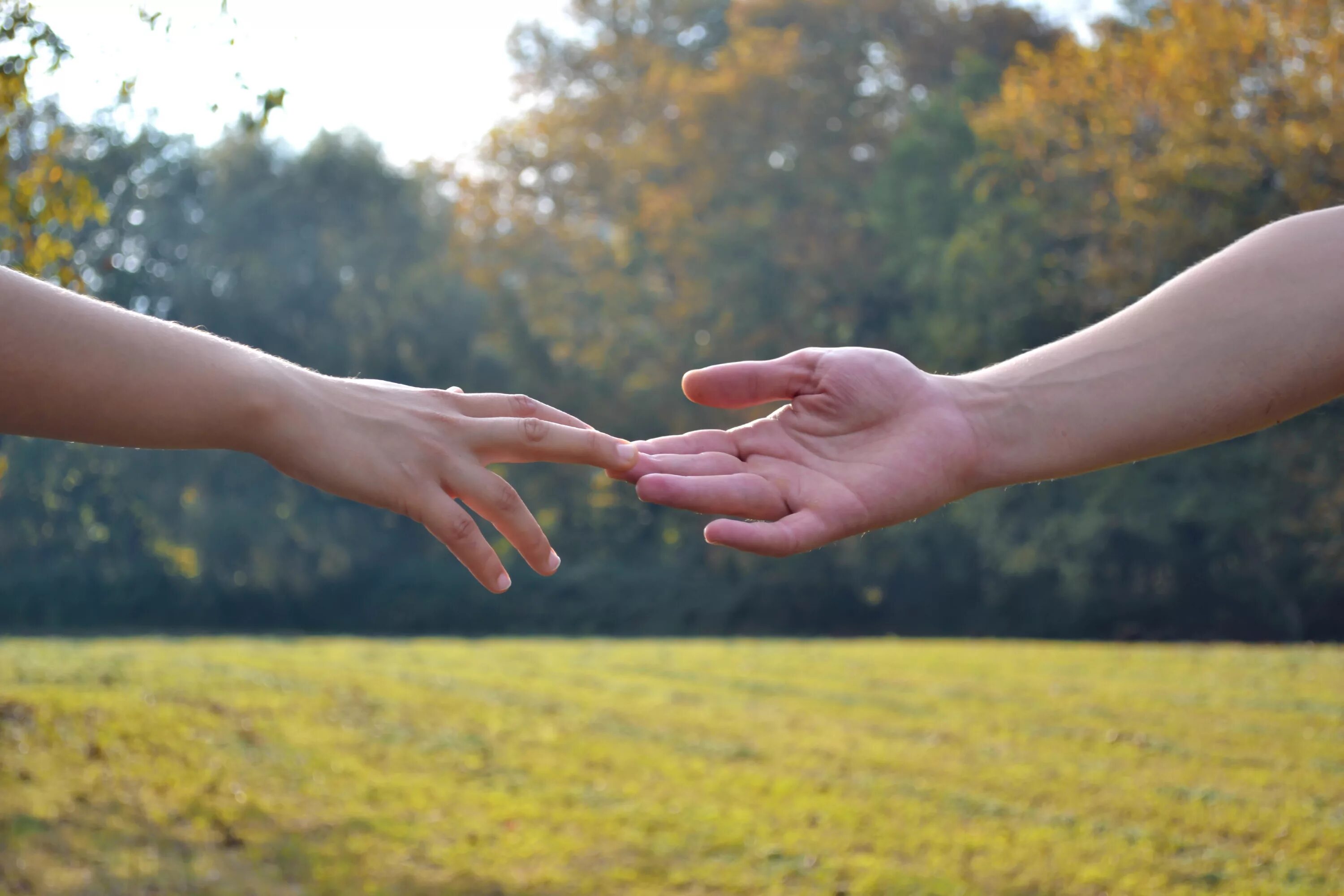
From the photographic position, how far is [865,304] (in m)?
22.5

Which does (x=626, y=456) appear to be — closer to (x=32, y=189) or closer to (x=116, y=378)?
(x=116, y=378)

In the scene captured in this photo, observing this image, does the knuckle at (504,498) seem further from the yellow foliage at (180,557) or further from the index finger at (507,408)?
the yellow foliage at (180,557)

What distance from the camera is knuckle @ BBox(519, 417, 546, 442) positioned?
2473 millimetres

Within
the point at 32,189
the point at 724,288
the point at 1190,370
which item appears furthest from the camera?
the point at 724,288

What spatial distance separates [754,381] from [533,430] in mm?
651

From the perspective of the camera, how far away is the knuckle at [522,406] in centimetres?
259

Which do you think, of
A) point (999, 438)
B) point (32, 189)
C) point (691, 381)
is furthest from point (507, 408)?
point (32, 189)

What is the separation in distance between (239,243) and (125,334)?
2504 centimetres

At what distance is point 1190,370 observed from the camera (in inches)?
106

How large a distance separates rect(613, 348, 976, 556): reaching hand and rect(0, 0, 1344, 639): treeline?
13671mm

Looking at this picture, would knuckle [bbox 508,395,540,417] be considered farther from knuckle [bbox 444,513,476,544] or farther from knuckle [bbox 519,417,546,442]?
knuckle [bbox 444,513,476,544]

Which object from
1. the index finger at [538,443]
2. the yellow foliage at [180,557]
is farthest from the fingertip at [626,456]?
the yellow foliage at [180,557]

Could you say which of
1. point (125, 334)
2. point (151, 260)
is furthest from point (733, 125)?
point (125, 334)

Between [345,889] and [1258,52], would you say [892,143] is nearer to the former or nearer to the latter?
[1258,52]
